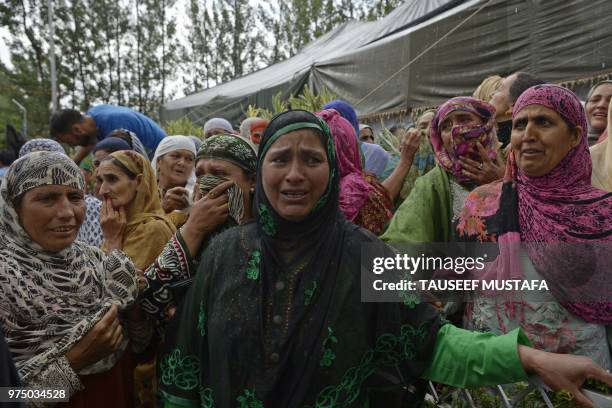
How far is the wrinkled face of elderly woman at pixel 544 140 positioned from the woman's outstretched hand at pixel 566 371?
94cm

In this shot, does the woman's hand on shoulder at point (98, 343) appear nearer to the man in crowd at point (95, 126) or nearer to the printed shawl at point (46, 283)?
the printed shawl at point (46, 283)

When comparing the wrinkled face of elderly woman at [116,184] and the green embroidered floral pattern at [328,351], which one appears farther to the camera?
the wrinkled face of elderly woman at [116,184]

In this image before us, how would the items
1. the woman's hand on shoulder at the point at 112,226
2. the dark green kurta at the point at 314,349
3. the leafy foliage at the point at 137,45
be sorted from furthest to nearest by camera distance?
1. the leafy foliage at the point at 137,45
2. the woman's hand on shoulder at the point at 112,226
3. the dark green kurta at the point at 314,349

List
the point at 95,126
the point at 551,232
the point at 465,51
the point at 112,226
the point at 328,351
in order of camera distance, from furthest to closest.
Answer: the point at 465,51, the point at 95,126, the point at 112,226, the point at 551,232, the point at 328,351

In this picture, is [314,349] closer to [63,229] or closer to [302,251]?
[302,251]

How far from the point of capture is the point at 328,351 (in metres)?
1.36

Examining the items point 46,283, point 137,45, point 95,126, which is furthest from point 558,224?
point 137,45

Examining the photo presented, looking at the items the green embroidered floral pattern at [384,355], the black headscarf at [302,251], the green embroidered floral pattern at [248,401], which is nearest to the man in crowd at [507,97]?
the black headscarf at [302,251]

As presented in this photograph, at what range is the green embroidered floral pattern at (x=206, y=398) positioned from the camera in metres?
1.43

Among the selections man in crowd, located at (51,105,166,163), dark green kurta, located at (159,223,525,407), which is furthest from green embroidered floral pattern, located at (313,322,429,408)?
man in crowd, located at (51,105,166,163)

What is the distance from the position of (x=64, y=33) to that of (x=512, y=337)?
24823mm

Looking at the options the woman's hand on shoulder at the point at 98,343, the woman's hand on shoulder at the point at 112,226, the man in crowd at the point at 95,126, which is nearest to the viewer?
the woman's hand on shoulder at the point at 98,343

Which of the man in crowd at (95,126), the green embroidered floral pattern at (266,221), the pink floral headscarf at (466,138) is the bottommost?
the green embroidered floral pattern at (266,221)

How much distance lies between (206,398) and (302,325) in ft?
1.25
